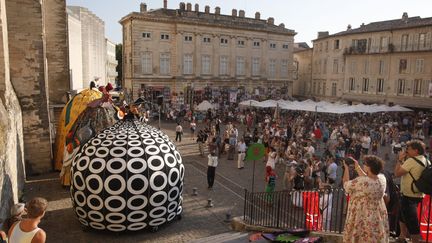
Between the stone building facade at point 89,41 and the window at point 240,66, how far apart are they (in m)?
16.3

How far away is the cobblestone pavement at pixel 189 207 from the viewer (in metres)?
9.42

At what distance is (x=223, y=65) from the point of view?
46344mm

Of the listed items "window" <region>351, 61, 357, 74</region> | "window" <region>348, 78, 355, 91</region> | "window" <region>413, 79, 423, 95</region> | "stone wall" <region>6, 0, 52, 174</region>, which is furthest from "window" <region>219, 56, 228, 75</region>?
"stone wall" <region>6, 0, 52, 174</region>

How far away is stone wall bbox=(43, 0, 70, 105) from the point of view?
18875 mm

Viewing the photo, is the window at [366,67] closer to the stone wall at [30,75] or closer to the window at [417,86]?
the window at [417,86]

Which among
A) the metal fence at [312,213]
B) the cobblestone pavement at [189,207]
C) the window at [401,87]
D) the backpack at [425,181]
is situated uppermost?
the window at [401,87]

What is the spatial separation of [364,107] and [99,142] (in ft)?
73.4

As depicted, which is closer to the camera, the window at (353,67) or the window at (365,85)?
the window at (365,85)

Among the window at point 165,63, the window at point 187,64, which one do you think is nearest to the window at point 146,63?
the window at point 165,63

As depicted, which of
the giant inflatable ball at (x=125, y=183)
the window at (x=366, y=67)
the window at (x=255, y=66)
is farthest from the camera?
the window at (x=255, y=66)

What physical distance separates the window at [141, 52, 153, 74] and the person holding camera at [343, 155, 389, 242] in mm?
37343

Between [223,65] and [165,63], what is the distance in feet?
25.4

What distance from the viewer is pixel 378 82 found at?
41.2 m

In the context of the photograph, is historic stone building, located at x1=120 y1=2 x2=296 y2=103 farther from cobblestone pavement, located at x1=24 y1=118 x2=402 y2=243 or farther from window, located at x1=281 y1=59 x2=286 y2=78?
cobblestone pavement, located at x1=24 y1=118 x2=402 y2=243
